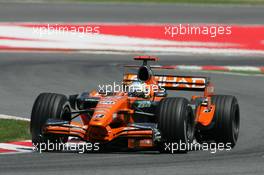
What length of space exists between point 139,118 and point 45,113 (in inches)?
62.3

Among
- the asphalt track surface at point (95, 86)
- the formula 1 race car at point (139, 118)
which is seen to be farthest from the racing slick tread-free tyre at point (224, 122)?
the asphalt track surface at point (95, 86)

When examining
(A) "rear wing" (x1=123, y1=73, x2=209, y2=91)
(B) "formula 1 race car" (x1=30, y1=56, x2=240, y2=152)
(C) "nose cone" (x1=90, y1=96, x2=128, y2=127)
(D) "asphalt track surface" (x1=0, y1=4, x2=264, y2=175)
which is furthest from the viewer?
(A) "rear wing" (x1=123, y1=73, x2=209, y2=91)

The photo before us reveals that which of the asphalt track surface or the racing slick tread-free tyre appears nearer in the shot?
the asphalt track surface

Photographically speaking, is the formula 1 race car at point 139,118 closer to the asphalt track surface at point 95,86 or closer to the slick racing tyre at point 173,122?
the slick racing tyre at point 173,122

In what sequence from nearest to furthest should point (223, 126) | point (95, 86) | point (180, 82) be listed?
point (223, 126)
point (180, 82)
point (95, 86)

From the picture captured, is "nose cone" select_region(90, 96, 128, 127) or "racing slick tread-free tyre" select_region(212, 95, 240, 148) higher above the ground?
"nose cone" select_region(90, 96, 128, 127)

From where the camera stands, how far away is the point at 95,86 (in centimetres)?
2536

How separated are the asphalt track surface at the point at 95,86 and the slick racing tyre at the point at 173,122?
8.9 inches

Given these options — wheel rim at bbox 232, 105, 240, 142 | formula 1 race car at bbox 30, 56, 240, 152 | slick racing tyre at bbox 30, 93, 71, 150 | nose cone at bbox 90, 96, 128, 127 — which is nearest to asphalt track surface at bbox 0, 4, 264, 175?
wheel rim at bbox 232, 105, 240, 142

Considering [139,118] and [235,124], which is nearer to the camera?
[139,118]

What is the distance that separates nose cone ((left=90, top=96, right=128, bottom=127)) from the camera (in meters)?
15.6

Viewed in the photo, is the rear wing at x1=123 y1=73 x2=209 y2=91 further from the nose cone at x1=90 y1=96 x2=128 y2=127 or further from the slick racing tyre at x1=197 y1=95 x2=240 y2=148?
the nose cone at x1=90 y1=96 x2=128 y2=127

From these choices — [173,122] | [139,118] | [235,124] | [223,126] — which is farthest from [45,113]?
[235,124]

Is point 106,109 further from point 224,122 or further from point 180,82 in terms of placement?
point 180,82
